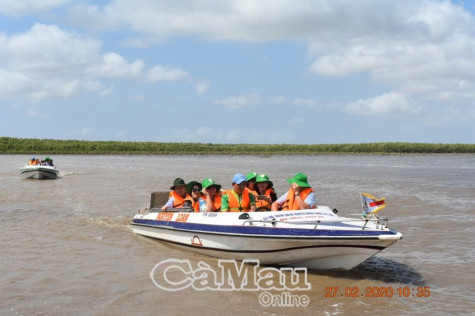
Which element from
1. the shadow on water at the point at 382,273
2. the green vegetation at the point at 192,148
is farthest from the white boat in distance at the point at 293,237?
the green vegetation at the point at 192,148

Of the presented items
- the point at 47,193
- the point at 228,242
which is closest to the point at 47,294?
the point at 228,242

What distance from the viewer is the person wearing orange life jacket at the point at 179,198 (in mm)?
11312

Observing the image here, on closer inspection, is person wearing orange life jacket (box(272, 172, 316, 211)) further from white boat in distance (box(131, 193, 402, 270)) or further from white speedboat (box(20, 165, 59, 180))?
white speedboat (box(20, 165, 59, 180))

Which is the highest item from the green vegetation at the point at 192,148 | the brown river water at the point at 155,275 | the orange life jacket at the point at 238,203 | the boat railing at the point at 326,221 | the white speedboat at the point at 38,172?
the green vegetation at the point at 192,148

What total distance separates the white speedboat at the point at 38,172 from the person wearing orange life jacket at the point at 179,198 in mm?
18616

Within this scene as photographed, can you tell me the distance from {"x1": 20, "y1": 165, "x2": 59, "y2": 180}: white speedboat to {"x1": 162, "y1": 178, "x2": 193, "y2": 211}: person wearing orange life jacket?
18.6 meters

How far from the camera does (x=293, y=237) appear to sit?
8461 mm

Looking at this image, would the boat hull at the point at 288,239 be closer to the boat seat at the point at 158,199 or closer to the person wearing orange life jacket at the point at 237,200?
the person wearing orange life jacket at the point at 237,200

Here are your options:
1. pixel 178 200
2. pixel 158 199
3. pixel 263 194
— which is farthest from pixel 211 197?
pixel 158 199

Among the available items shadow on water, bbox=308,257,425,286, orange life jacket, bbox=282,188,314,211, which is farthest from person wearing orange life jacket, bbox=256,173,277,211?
shadow on water, bbox=308,257,425,286

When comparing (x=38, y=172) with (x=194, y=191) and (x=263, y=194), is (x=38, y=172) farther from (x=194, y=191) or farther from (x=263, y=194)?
(x=263, y=194)

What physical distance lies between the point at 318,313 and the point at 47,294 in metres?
3.88

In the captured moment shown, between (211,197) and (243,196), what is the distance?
69 centimetres

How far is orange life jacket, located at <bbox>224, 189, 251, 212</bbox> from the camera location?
9812 mm
